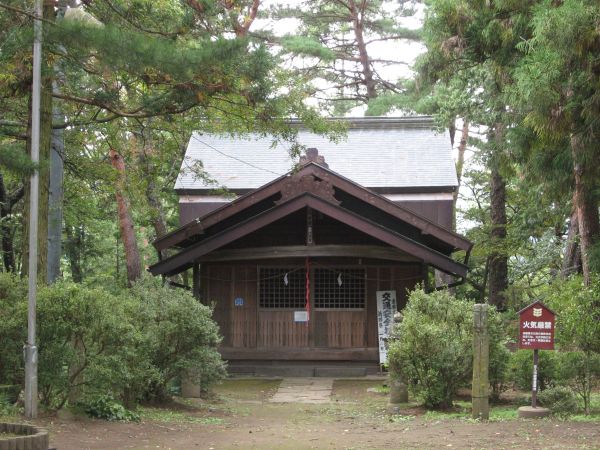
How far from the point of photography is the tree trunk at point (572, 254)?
1942 centimetres

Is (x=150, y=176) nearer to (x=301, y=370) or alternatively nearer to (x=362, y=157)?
(x=301, y=370)

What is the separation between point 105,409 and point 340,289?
9.21 meters

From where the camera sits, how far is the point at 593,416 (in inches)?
442

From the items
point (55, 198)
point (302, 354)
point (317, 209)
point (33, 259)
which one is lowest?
point (302, 354)

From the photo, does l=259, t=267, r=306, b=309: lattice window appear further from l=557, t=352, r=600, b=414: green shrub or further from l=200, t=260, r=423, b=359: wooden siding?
l=557, t=352, r=600, b=414: green shrub

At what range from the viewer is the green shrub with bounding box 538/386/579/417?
37.8 feet

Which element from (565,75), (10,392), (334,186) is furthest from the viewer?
(334,186)

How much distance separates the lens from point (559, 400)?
38.4ft

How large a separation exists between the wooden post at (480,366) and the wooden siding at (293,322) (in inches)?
279

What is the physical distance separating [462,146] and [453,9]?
66.3 ft

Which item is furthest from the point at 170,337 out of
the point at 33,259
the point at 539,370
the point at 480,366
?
the point at 539,370

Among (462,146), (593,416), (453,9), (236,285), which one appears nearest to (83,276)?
(236,285)

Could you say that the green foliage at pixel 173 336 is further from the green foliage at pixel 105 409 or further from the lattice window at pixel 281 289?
the lattice window at pixel 281 289

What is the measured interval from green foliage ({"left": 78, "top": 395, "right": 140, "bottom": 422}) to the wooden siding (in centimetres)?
807
